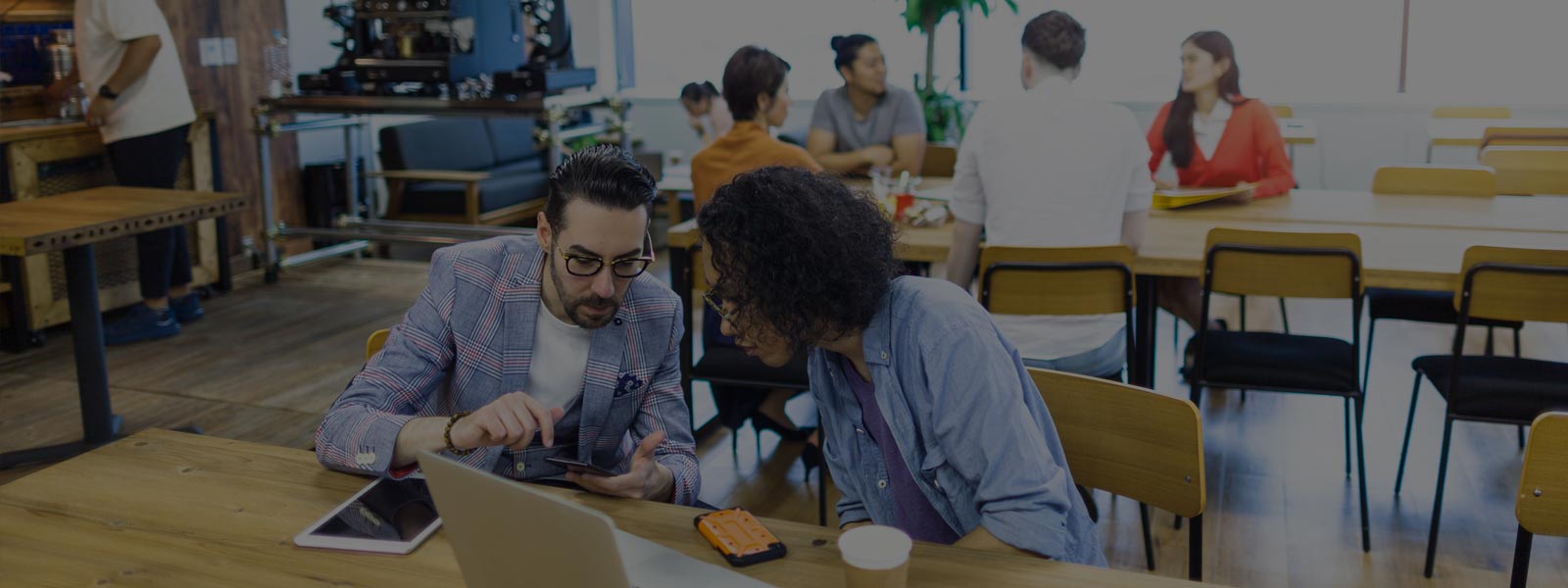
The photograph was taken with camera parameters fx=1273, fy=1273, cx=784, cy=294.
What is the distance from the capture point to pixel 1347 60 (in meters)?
7.32

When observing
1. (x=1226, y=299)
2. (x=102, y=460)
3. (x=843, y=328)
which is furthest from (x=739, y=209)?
(x=1226, y=299)

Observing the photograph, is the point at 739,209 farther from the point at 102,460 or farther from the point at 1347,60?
the point at 1347,60

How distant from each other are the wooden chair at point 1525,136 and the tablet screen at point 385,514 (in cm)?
494

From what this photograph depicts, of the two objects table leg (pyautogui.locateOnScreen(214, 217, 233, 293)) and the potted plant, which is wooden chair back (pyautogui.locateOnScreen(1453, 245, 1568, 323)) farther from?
table leg (pyautogui.locateOnScreen(214, 217, 233, 293))

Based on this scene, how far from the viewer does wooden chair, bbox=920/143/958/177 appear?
4816mm

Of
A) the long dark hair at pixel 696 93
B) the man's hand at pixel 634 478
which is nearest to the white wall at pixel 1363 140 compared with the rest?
the long dark hair at pixel 696 93

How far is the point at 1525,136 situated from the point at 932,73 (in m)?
2.81

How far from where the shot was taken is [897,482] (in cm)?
165

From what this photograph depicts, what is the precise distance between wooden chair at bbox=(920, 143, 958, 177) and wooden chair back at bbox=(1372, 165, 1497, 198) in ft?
4.81

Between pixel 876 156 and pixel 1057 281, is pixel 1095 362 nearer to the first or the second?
pixel 1057 281

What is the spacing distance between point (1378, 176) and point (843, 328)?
10.3 feet

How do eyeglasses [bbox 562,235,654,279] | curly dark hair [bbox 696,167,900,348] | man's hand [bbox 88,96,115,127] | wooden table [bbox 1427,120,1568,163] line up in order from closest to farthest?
curly dark hair [bbox 696,167,900,348] < eyeglasses [bbox 562,235,654,279] < man's hand [bbox 88,96,115,127] < wooden table [bbox 1427,120,1568,163]

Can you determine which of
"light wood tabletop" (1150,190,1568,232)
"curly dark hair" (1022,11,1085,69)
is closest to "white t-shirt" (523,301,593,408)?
"curly dark hair" (1022,11,1085,69)

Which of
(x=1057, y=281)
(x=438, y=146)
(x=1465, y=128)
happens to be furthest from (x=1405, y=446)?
(x=438, y=146)
